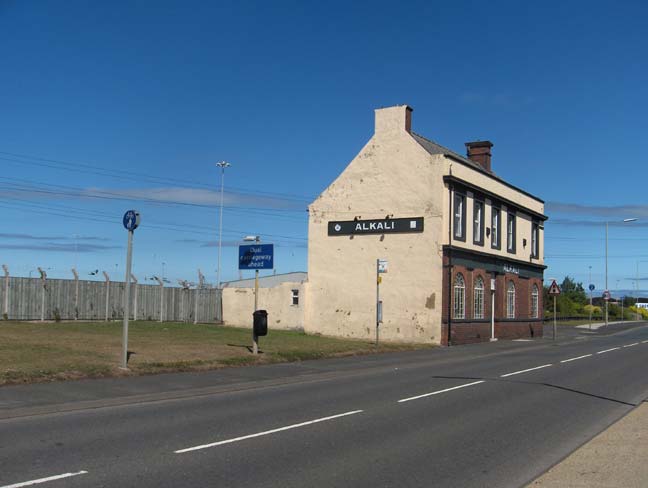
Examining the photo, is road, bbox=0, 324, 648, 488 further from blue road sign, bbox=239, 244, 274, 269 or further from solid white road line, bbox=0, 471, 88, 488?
blue road sign, bbox=239, 244, 274, 269

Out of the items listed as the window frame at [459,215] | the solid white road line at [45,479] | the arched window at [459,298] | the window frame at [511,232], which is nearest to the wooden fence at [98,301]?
the arched window at [459,298]

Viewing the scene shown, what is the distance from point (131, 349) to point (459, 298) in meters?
18.0

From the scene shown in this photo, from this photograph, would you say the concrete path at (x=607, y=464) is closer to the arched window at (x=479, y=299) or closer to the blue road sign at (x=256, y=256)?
the blue road sign at (x=256, y=256)

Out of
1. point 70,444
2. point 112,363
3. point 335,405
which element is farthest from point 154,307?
point 70,444

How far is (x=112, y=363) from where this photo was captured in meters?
16.4

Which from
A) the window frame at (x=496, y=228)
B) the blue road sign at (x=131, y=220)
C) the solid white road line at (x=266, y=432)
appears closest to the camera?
the solid white road line at (x=266, y=432)

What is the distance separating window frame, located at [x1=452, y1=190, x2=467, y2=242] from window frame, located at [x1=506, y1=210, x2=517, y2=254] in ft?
22.1

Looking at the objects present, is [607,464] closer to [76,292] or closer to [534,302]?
[76,292]

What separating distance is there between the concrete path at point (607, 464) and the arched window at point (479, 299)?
25.3 metres

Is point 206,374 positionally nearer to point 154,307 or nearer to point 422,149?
point 422,149

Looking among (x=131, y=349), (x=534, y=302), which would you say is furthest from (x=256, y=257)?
(x=534, y=302)

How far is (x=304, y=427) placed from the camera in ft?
32.9

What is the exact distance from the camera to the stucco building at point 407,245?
32.1m

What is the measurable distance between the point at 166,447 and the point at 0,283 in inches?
947
